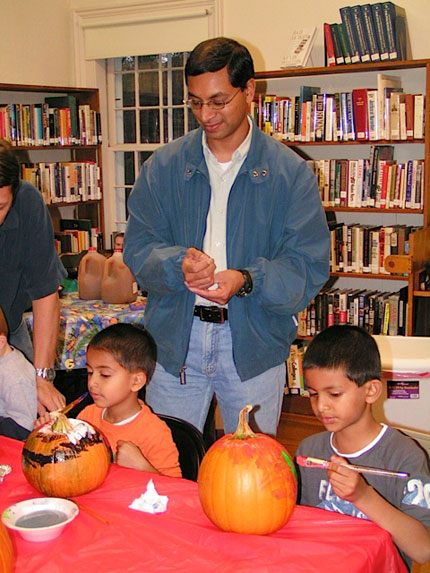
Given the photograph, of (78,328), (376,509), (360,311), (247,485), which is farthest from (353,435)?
(360,311)

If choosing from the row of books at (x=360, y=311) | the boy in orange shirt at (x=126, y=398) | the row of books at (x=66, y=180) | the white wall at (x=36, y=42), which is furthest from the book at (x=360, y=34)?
the boy in orange shirt at (x=126, y=398)

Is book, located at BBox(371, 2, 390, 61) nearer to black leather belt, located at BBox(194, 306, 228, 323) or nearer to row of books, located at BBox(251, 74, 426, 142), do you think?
row of books, located at BBox(251, 74, 426, 142)

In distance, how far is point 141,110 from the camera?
5.14 meters

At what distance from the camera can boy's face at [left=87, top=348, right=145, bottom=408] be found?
1845mm

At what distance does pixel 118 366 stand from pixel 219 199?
547 millimetres

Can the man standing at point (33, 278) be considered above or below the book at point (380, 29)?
below

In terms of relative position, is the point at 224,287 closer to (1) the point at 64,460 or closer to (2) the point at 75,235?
(1) the point at 64,460

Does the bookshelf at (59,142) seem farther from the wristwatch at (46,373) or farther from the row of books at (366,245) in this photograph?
the wristwatch at (46,373)

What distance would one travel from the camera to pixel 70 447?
4.55ft

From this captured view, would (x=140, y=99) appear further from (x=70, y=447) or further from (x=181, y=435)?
(x=70, y=447)

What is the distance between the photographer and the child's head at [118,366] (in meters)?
1.85

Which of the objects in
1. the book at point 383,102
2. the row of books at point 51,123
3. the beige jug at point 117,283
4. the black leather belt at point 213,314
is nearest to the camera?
the black leather belt at point 213,314

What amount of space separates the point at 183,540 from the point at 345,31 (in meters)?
3.28

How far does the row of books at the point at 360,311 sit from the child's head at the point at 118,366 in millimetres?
2305
